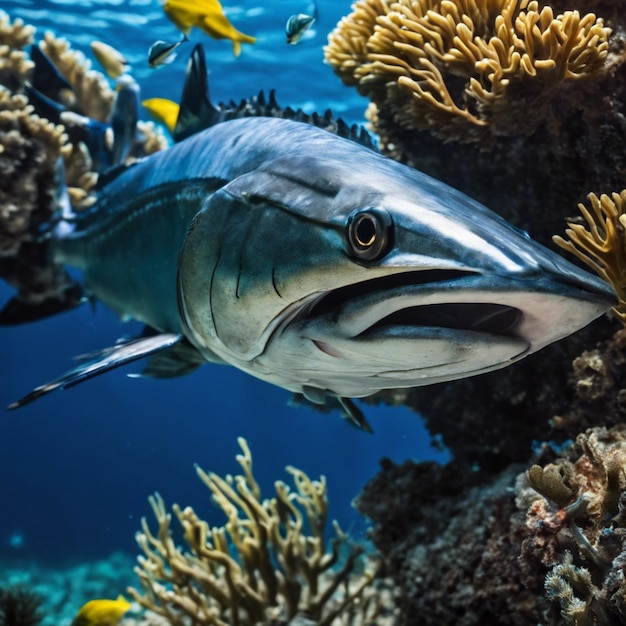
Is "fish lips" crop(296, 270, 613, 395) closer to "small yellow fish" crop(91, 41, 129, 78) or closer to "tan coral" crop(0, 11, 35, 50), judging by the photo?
"tan coral" crop(0, 11, 35, 50)

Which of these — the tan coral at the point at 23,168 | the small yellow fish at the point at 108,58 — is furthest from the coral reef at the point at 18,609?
the small yellow fish at the point at 108,58

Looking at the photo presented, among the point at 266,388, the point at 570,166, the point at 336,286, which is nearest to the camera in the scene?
the point at 336,286

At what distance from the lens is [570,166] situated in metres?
3.99

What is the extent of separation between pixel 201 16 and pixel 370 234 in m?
6.39

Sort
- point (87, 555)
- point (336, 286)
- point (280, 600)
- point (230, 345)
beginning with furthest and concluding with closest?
point (87, 555), point (280, 600), point (230, 345), point (336, 286)

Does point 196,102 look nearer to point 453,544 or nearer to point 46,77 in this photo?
point 453,544

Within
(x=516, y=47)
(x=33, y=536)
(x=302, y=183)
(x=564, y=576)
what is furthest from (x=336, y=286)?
(x=33, y=536)

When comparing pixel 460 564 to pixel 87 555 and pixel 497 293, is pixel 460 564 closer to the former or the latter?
pixel 497 293

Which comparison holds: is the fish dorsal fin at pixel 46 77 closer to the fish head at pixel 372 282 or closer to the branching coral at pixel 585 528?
the fish head at pixel 372 282

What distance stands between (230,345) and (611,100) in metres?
2.97

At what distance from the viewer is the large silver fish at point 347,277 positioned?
1.67m

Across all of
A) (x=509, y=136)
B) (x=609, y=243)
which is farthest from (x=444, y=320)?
(x=509, y=136)

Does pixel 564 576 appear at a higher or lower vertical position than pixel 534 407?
lower

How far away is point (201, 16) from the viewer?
7.00 meters
